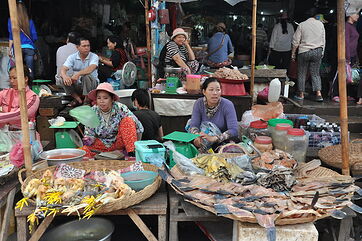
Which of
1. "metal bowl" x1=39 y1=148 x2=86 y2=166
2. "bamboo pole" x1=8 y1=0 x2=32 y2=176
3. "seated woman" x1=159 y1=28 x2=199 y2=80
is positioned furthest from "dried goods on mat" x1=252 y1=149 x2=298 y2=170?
"seated woman" x1=159 y1=28 x2=199 y2=80

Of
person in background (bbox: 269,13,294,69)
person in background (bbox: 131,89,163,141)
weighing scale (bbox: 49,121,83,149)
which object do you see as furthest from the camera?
person in background (bbox: 269,13,294,69)

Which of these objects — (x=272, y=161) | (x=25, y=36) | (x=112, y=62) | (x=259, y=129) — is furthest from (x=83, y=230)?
(x=25, y=36)

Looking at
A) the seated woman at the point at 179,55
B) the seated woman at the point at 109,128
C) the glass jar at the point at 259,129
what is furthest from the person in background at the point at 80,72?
the glass jar at the point at 259,129

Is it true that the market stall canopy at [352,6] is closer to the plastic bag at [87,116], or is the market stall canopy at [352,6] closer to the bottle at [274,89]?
the bottle at [274,89]

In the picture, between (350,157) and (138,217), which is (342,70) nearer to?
(350,157)

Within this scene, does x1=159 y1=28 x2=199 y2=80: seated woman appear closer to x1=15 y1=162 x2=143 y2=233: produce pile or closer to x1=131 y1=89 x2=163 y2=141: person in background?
x1=131 y1=89 x2=163 y2=141: person in background

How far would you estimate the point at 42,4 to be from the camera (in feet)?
32.3

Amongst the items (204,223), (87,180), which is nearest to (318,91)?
(204,223)

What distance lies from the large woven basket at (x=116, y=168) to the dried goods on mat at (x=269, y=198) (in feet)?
0.58

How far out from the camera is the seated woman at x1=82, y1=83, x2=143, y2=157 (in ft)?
11.9

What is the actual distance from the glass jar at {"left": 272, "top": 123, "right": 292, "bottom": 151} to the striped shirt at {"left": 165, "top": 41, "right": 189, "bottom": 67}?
316 cm

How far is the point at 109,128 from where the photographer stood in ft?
12.3

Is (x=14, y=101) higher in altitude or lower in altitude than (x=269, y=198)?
higher

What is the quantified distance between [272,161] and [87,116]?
2015 millimetres
